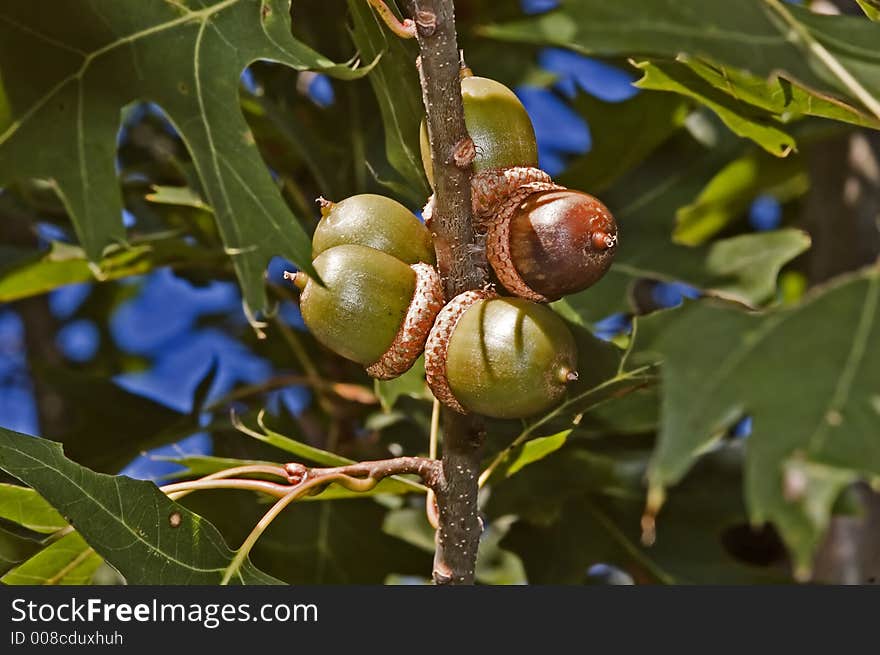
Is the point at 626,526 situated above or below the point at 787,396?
below

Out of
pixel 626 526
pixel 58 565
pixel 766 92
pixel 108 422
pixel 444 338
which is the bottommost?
pixel 626 526

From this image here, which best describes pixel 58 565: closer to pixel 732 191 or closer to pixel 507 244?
pixel 507 244

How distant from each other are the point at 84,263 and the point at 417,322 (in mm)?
802

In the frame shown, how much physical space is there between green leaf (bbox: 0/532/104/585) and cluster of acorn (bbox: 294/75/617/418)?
0.37 metres

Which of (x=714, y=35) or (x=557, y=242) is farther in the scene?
(x=557, y=242)

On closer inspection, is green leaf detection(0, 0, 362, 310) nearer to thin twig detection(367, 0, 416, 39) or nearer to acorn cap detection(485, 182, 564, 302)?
thin twig detection(367, 0, 416, 39)

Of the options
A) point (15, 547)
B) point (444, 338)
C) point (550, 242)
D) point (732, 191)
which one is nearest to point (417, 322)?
point (444, 338)

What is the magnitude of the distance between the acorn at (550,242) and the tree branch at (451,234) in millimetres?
31

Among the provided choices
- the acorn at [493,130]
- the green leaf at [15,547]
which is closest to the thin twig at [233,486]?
the green leaf at [15,547]

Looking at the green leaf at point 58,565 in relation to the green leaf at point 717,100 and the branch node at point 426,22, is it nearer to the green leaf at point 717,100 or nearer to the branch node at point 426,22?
the branch node at point 426,22

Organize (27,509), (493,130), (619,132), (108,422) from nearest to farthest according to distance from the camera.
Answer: (493,130) → (27,509) → (108,422) → (619,132)

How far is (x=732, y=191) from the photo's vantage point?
1.83 m

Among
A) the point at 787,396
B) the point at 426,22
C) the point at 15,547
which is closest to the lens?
the point at 787,396

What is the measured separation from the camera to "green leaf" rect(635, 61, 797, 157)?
1127 millimetres
